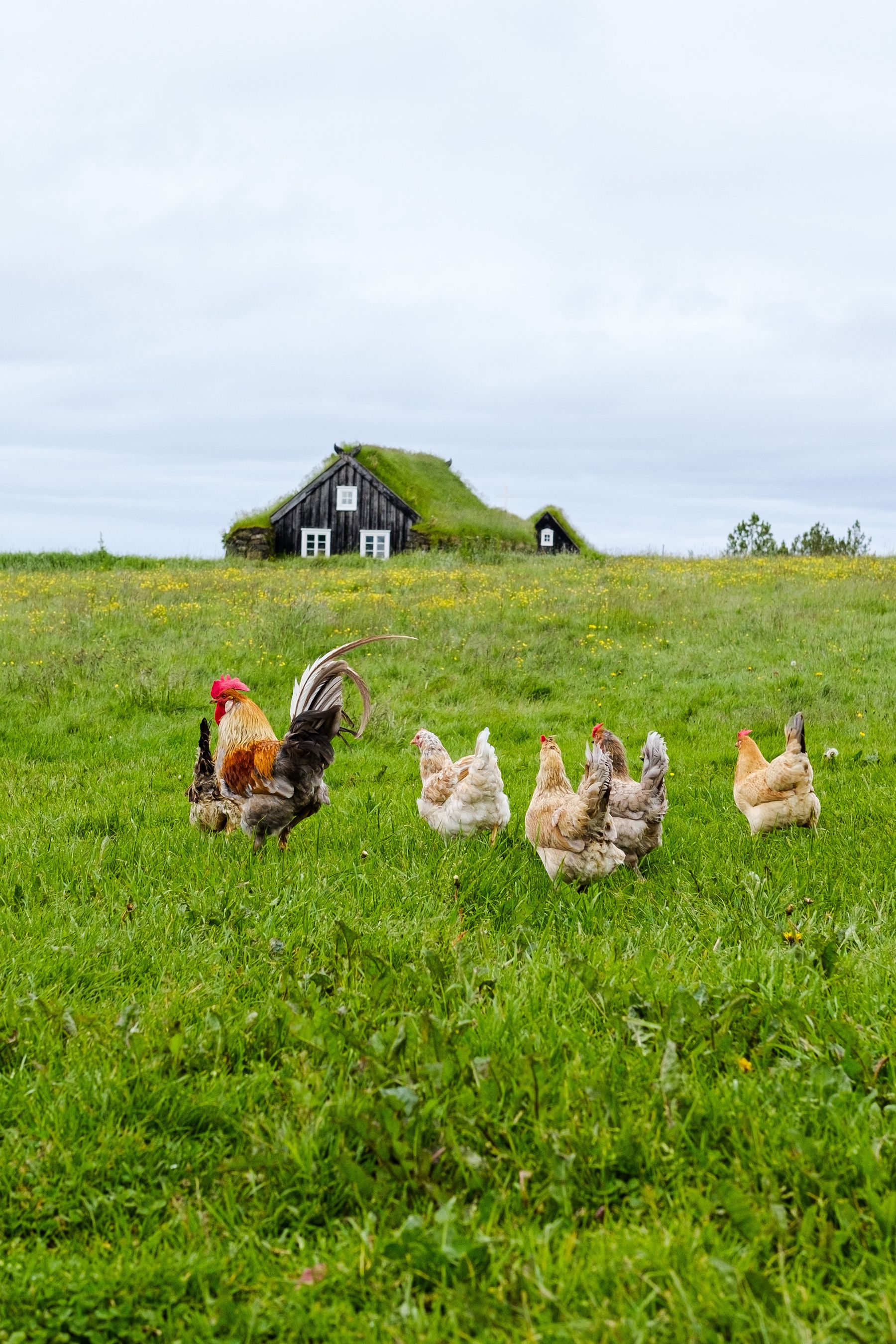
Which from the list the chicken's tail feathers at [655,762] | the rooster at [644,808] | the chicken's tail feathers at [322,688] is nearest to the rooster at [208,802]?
the chicken's tail feathers at [322,688]

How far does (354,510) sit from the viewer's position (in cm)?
4384

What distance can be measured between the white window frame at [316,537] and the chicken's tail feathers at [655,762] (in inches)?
1512

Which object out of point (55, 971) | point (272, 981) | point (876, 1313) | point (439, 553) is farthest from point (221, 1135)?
point (439, 553)

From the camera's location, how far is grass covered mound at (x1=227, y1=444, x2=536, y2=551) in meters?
43.6

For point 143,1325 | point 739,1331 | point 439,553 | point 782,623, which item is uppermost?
point 439,553

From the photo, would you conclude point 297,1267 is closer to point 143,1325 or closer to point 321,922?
point 143,1325

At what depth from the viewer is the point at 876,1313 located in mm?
2150

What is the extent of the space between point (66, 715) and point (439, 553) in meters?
27.8

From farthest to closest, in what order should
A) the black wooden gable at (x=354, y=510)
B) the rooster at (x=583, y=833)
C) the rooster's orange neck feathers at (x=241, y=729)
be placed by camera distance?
the black wooden gable at (x=354, y=510) → the rooster's orange neck feathers at (x=241, y=729) → the rooster at (x=583, y=833)

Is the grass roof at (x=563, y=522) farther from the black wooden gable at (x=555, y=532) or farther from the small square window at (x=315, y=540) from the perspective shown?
the small square window at (x=315, y=540)

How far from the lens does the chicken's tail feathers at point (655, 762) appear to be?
603 cm

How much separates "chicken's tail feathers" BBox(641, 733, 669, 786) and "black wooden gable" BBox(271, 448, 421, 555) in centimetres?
3834

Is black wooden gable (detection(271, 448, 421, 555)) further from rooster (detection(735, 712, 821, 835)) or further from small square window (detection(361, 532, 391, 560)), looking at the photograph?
rooster (detection(735, 712, 821, 835))

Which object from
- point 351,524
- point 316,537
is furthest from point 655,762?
point 316,537
